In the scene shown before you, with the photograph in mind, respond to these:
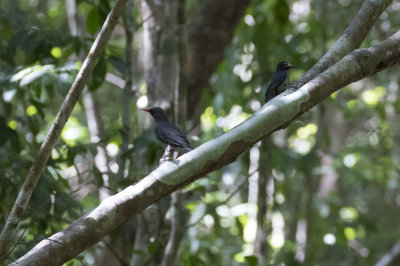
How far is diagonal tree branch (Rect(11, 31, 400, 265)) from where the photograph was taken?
2.80m

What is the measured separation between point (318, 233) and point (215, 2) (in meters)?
3.32

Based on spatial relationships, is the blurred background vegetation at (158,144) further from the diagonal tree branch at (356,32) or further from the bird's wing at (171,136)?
the diagonal tree branch at (356,32)

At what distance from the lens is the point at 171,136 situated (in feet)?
16.1

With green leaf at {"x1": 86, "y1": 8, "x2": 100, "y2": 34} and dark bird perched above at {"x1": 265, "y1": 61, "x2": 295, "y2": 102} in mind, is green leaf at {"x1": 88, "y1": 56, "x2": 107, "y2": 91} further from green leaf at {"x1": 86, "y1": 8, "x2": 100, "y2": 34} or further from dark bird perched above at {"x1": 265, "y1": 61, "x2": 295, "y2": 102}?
dark bird perched above at {"x1": 265, "y1": 61, "x2": 295, "y2": 102}

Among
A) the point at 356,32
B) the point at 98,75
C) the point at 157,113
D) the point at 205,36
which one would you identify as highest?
the point at 205,36

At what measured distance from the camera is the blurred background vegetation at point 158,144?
190 inches

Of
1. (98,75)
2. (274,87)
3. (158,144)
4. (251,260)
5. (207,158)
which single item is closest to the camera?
(207,158)

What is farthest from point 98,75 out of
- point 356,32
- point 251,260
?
point 356,32

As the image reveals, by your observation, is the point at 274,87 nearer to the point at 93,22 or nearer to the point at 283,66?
the point at 283,66

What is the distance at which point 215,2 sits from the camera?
674 centimetres

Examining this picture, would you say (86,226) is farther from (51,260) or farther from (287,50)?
(287,50)

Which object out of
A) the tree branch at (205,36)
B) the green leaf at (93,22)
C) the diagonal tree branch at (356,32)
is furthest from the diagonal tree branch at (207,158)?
the tree branch at (205,36)

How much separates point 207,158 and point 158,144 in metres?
1.91

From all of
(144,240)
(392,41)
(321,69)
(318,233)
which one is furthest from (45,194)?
(318,233)
